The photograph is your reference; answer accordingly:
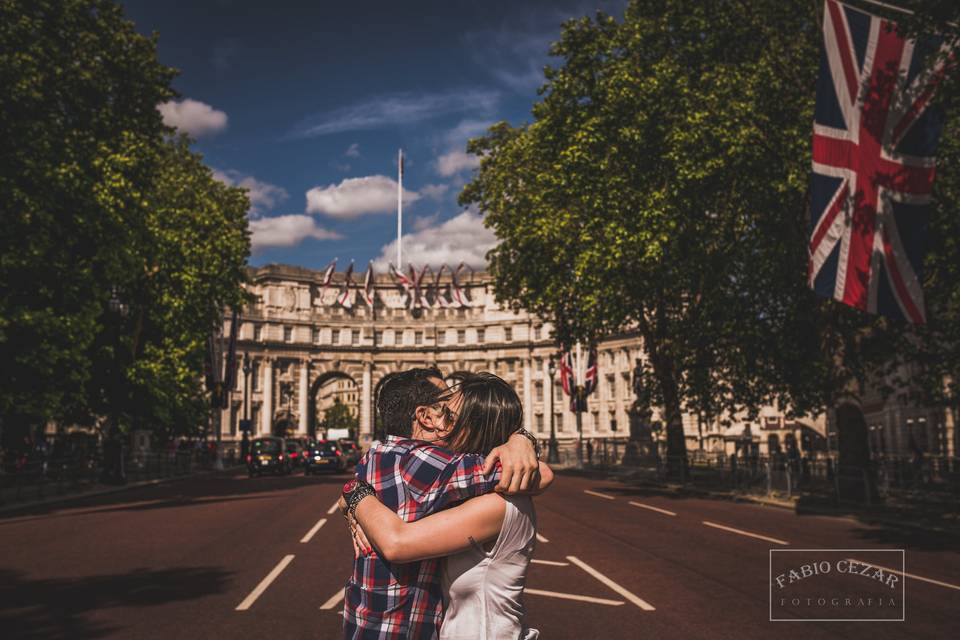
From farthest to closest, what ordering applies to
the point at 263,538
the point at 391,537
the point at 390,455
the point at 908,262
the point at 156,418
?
the point at 156,418
the point at 263,538
the point at 908,262
the point at 390,455
the point at 391,537

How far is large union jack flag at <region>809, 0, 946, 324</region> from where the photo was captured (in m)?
14.2

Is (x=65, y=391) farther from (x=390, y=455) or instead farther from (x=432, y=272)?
(x=432, y=272)

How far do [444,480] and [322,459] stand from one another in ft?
148

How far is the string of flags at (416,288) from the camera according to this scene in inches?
4117

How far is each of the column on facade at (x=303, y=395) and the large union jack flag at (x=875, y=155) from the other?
95151 millimetres

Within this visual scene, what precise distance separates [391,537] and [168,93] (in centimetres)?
3322

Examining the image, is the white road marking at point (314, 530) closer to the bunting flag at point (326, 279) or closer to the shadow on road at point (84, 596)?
the shadow on road at point (84, 596)

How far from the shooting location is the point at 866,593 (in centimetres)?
980

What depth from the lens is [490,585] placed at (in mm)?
2969

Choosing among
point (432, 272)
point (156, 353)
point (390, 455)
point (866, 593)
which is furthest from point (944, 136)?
point (432, 272)

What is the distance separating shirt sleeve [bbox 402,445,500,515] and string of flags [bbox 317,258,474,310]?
100347 millimetres

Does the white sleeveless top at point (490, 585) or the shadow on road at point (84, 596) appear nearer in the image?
the white sleeveless top at point (490, 585)

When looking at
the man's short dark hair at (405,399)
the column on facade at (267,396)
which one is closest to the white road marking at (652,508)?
the man's short dark hair at (405,399)

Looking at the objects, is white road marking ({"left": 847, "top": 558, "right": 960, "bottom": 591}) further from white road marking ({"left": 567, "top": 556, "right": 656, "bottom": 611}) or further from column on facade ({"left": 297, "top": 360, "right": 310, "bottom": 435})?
column on facade ({"left": 297, "top": 360, "right": 310, "bottom": 435})
